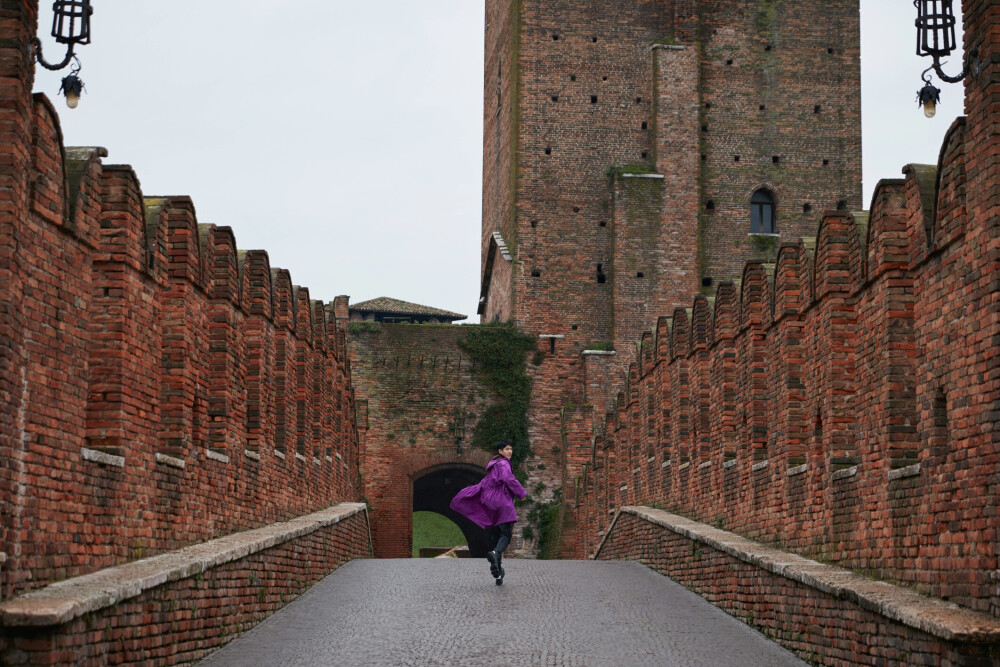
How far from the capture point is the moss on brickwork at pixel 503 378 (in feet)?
125

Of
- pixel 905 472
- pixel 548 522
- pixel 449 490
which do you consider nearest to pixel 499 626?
pixel 905 472

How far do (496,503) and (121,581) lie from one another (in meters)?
6.69

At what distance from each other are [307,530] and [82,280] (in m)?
6.41

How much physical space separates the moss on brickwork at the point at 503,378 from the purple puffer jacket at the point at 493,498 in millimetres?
23049

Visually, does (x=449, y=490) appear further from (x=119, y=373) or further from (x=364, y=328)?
(x=119, y=373)

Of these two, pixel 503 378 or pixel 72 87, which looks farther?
pixel 503 378

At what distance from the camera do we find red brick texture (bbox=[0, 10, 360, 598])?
7949mm

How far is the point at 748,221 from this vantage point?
132ft

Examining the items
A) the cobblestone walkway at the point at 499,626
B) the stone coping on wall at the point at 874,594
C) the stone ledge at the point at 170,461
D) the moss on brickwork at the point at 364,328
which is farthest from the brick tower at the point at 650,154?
the stone ledge at the point at 170,461

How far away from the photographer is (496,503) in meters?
14.7

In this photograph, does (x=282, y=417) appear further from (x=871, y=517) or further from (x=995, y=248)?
(x=995, y=248)

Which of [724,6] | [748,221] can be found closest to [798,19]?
[724,6]

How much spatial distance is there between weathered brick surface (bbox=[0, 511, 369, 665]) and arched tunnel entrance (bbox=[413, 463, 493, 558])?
22.9 m

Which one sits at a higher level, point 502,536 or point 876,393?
point 876,393
